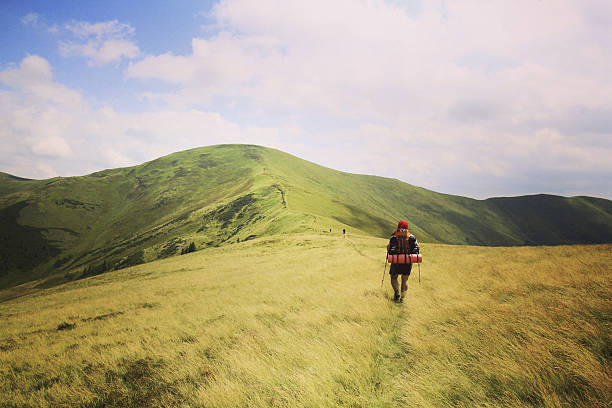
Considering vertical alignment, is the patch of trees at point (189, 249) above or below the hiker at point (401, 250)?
below

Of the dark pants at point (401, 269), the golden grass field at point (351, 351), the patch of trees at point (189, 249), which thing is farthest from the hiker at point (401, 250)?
the patch of trees at point (189, 249)

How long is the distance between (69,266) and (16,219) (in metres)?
63.6

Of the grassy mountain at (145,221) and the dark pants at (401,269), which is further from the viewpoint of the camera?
the grassy mountain at (145,221)

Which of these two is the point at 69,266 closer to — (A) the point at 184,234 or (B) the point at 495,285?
(A) the point at 184,234

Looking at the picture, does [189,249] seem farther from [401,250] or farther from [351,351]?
[351,351]

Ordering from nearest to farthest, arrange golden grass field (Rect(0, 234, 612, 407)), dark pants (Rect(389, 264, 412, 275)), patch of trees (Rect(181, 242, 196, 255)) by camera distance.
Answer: golden grass field (Rect(0, 234, 612, 407)), dark pants (Rect(389, 264, 412, 275)), patch of trees (Rect(181, 242, 196, 255))

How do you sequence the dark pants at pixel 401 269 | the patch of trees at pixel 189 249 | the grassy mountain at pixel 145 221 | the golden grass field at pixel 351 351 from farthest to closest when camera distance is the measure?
1. the grassy mountain at pixel 145 221
2. the patch of trees at pixel 189 249
3. the dark pants at pixel 401 269
4. the golden grass field at pixel 351 351

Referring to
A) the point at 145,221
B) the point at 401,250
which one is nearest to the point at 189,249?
the point at 401,250

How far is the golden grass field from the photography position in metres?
4.23

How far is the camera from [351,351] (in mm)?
6195

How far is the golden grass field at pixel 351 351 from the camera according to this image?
4227mm

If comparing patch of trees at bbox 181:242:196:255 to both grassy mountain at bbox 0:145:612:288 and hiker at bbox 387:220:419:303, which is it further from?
hiker at bbox 387:220:419:303

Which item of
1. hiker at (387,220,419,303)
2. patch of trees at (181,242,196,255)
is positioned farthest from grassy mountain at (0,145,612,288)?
hiker at (387,220,419,303)

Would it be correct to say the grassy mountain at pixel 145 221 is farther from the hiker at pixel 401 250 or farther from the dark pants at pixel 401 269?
the dark pants at pixel 401 269
